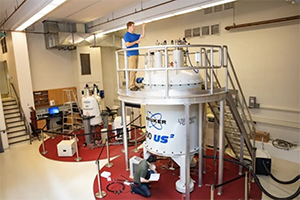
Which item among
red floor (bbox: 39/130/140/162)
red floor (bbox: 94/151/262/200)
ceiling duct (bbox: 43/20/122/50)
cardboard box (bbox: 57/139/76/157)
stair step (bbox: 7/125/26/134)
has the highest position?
ceiling duct (bbox: 43/20/122/50)

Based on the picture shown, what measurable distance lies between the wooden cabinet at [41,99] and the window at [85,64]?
1.99m

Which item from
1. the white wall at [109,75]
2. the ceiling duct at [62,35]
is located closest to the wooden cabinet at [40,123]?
the ceiling duct at [62,35]

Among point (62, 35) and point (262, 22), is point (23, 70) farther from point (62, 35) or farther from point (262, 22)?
point (262, 22)

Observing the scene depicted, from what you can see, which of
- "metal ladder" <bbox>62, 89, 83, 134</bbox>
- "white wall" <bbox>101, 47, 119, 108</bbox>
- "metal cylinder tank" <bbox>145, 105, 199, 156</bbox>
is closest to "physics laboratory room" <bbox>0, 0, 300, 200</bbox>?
"metal cylinder tank" <bbox>145, 105, 199, 156</bbox>

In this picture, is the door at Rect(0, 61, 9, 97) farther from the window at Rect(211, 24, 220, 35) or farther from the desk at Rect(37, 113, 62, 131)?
the window at Rect(211, 24, 220, 35)

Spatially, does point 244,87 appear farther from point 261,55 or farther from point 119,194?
point 119,194

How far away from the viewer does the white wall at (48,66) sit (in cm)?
973

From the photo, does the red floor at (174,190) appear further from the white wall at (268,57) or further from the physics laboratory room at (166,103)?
the white wall at (268,57)

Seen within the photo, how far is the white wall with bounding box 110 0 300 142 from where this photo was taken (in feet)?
18.9

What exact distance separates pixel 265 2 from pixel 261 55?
4.70ft

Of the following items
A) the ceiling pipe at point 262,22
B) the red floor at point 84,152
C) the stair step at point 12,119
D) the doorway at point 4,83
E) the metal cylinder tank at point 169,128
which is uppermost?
the ceiling pipe at point 262,22

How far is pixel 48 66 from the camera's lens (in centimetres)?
1020

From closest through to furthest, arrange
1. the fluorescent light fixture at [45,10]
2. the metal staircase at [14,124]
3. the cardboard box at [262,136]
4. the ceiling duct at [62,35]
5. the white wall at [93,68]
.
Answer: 1. the fluorescent light fixture at [45,10]
2. the cardboard box at [262,136]
3. the metal staircase at [14,124]
4. the ceiling duct at [62,35]
5. the white wall at [93,68]

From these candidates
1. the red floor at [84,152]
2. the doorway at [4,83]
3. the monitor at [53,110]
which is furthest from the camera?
the doorway at [4,83]
